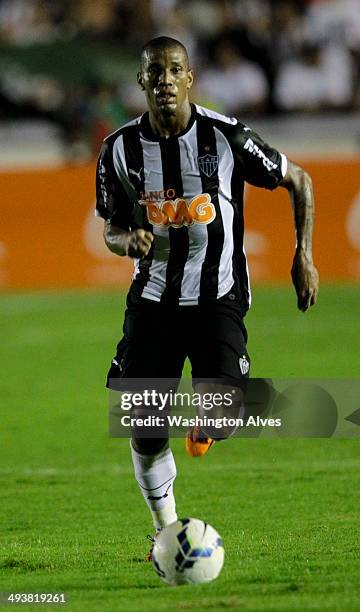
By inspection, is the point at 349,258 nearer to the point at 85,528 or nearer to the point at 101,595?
the point at 85,528

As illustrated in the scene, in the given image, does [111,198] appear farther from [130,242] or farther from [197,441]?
[197,441]

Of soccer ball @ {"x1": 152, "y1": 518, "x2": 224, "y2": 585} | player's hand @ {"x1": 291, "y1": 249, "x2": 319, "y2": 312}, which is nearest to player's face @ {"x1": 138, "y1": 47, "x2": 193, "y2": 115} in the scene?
player's hand @ {"x1": 291, "y1": 249, "x2": 319, "y2": 312}

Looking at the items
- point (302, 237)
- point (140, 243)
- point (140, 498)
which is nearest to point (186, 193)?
point (140, 243)

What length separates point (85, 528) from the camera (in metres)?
6.62

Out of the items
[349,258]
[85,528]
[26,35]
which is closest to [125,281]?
[349,258]

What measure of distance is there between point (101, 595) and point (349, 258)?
10.3 meters

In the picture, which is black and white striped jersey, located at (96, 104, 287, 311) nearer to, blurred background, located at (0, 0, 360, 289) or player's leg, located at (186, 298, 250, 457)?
player's leg, located at (186, 298, 250, 457)

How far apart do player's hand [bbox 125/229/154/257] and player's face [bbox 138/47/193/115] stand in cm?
58

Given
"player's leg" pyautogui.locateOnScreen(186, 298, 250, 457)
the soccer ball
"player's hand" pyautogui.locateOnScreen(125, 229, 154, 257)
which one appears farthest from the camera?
"player's leg" pyautogui.locateOnScreen(186, 298, 250, 457)

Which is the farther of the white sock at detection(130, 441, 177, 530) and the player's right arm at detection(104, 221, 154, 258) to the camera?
the white sock at detection(130, 441, 177, 530)

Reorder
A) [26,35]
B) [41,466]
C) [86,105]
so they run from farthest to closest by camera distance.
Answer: [26,35] < [86,105] < [41,466]

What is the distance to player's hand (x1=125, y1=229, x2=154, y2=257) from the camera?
211 inches

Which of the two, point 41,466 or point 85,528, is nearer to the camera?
point 85,528

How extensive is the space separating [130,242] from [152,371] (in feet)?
1.97
